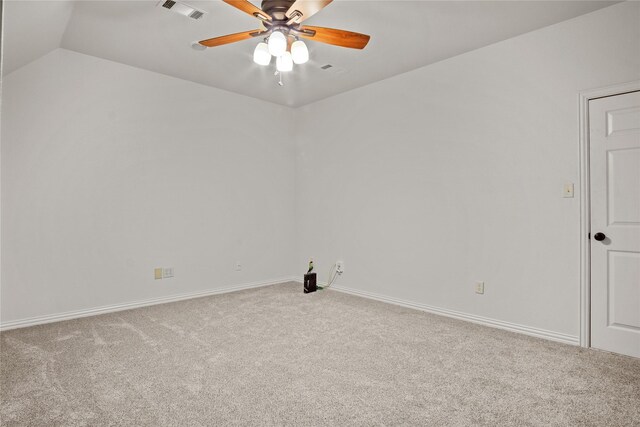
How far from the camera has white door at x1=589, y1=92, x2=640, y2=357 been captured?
9.21 ft

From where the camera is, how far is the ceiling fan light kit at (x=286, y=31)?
2269 millimetres

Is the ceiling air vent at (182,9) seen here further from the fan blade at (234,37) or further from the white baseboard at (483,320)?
the white baseboard at (483,320)

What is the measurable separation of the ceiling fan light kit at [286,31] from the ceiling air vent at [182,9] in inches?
19.1

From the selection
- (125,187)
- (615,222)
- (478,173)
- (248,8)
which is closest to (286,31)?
(248,8)

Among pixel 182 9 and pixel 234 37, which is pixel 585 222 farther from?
pixel 182 9

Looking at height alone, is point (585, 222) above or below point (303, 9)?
below

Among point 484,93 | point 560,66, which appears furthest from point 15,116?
point 560,66

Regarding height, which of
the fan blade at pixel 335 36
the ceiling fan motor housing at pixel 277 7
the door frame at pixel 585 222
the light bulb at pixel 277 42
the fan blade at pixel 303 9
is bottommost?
the door frame at pixel 585 222

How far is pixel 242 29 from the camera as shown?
3.19 metres

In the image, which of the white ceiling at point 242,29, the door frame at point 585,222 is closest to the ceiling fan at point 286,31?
the white ceiling at point 242,29

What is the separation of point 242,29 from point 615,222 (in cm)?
339

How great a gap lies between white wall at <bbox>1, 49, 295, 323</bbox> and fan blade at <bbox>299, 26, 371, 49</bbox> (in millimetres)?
2477

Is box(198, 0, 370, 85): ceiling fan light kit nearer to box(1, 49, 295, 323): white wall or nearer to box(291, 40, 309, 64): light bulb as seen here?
box(291, 40, 309, 64): light bulb

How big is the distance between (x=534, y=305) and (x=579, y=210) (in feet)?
2.92
